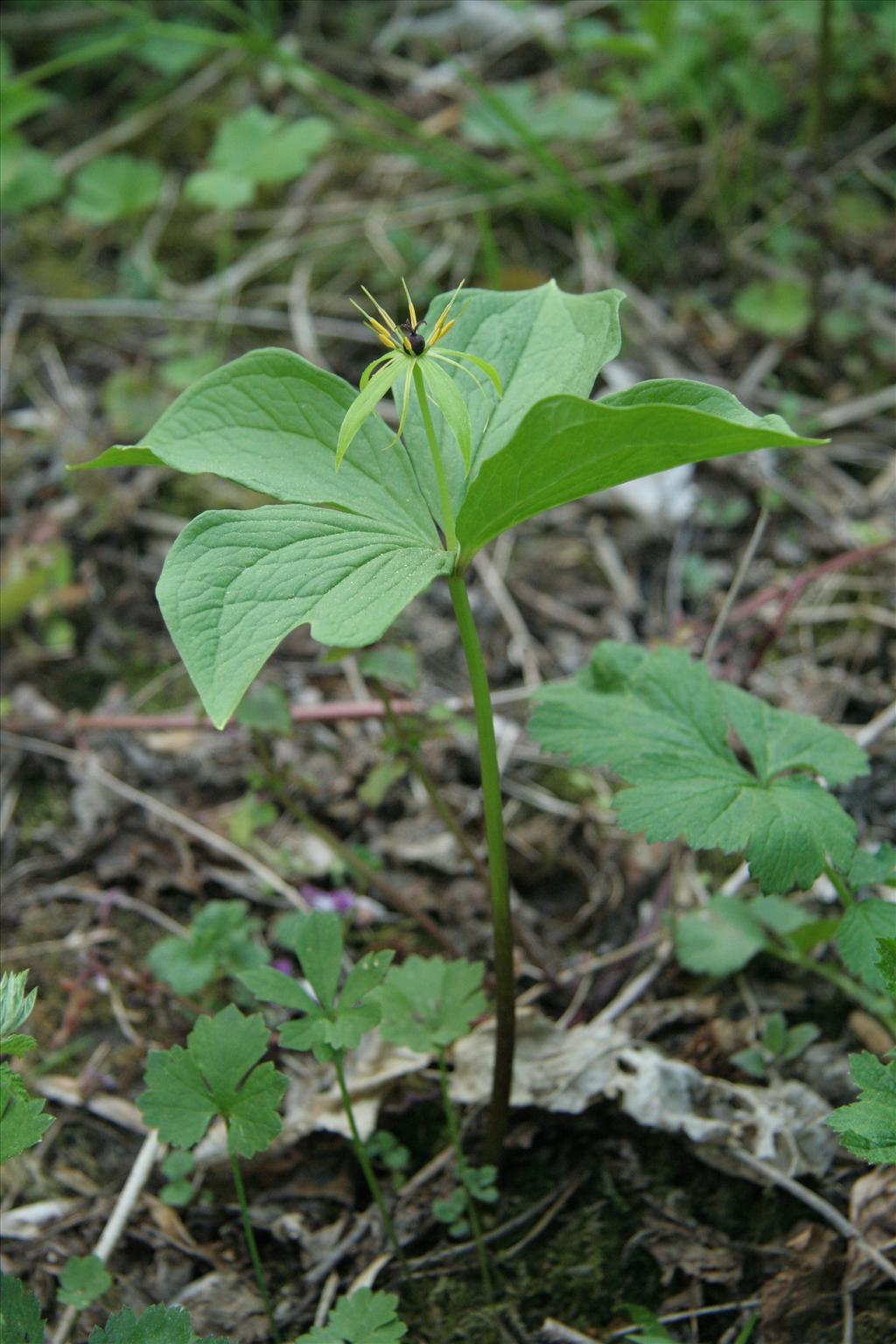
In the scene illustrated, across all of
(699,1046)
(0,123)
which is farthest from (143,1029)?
(0,123)

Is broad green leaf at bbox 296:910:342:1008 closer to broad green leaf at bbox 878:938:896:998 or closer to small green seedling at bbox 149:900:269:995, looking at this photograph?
small green seedling at bbox 149:900:269:995

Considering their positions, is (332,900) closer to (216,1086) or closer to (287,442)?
(216,1086)

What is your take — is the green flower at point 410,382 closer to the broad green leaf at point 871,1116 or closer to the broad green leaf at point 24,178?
the broad green leaf at point 871,1116

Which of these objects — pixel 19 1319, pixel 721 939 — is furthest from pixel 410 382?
pixel 19 1319

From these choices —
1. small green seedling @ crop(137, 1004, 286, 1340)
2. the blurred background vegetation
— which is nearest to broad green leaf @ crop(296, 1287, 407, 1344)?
small green seedling @ crop(137, 1004, 286, 1340)

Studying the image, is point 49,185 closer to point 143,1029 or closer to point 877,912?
point 143,1029

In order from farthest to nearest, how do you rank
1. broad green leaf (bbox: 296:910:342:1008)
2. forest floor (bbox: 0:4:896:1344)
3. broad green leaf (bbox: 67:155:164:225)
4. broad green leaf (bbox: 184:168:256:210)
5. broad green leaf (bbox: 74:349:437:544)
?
broad green leaf (bbox: 67:155:164:225), broad green leaf (bbox: 184:168:256:210), forest floor (bbox: 0:4:896:1344), broad green leaf (bbox: 296:910:342:1008), broad green leaf (bbox: 74:349:437:544)
